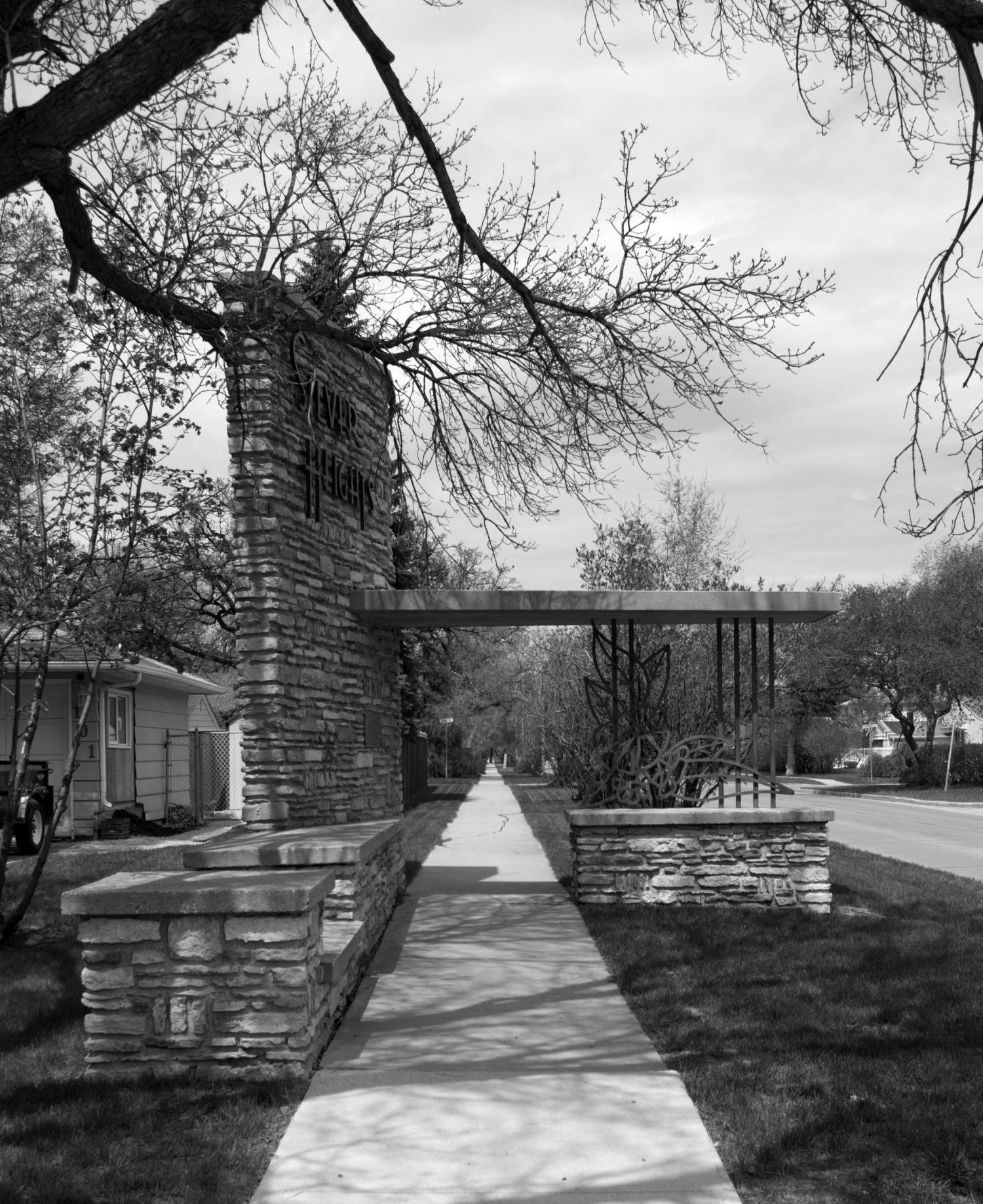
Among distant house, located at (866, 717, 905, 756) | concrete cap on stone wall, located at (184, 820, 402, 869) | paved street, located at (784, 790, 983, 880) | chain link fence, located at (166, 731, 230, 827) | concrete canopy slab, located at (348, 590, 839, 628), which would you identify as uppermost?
concrete canopy slab, located at (348, 590, 839, 628)

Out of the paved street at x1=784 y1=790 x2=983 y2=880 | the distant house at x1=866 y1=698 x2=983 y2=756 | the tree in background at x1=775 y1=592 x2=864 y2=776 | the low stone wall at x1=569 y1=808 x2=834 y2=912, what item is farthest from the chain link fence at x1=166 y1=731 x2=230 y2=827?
the distant house at x1=866 y1=698 x2=983 y2=756

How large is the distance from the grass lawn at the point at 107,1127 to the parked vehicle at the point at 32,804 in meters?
9.09

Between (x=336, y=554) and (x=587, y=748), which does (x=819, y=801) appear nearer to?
(x=587, y=748)

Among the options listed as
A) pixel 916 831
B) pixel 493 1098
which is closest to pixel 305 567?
pixel 493 1098

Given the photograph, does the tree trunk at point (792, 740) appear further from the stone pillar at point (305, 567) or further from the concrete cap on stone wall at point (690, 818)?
the stone pillar at point (305, 567)

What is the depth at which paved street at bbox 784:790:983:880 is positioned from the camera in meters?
15.4

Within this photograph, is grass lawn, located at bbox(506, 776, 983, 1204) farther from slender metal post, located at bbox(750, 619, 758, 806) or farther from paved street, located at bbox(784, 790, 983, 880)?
paved street, located at bbox(784, 790, 983, 880)

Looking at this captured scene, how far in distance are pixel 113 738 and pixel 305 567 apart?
11086mm

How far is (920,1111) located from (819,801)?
2563 cm

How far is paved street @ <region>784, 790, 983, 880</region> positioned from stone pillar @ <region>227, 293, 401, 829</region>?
24.4 feet

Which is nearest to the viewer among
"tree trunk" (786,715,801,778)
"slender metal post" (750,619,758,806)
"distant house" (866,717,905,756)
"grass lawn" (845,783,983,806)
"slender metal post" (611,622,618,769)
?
"slender metal post" (750,619,758,806)

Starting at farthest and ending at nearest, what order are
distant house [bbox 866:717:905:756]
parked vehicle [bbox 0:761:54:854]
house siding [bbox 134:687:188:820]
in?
distant house [bbox 866:717:905:756], house siding [bbox 134:687:188:820], parked vehicle [bbox 0:761:54:854]

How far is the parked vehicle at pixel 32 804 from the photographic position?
615 inches

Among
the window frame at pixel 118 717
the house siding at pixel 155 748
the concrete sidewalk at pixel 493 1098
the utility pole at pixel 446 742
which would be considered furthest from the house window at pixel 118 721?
the utility pole at pixel 446 742
